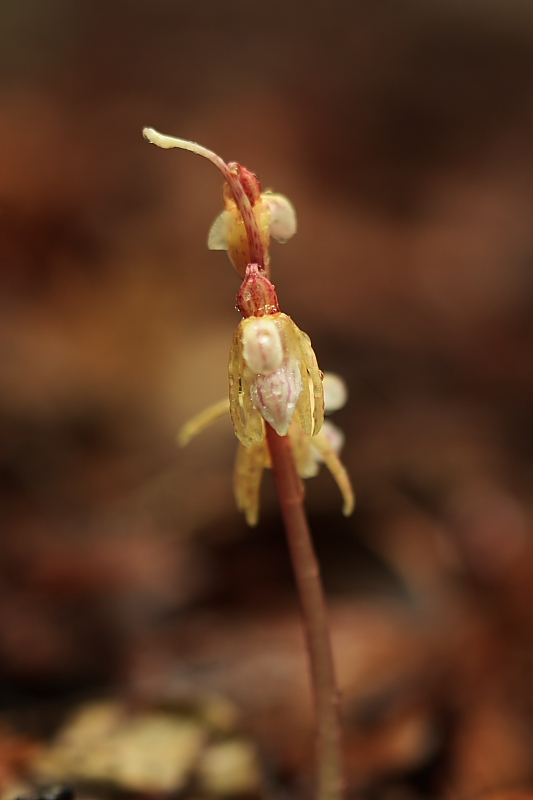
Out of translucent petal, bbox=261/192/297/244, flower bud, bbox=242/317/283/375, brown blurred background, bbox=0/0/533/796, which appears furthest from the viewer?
brown blurred background, bbox=0/0/533/796

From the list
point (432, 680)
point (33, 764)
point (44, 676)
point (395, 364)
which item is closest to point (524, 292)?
point (395, 364)

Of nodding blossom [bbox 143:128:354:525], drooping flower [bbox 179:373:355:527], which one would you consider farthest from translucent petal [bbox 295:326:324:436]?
drooping flower [bbox 179:373:355:527]

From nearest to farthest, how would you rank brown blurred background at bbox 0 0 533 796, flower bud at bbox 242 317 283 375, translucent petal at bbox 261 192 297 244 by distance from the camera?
flower bud at bbox 242 317 283 375
translucent petal at bbox 261 192 297 244
brown blurred background at bbox 0 0 533 796

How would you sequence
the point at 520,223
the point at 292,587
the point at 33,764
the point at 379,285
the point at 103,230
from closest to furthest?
the point at 33,764 < the point at 292,587 < the point at 379,285 < the point at 103,230 < the point at 520,223

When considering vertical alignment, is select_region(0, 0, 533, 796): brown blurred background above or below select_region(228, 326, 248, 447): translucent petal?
above

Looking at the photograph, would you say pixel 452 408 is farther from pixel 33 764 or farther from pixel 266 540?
pixel 33 764

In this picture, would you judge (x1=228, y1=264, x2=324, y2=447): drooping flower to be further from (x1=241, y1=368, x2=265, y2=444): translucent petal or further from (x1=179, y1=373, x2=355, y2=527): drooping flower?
(x1=179, y1=373, x2=355, y2=527): drooping flower

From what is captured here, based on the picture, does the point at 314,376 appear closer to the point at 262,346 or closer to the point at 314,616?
the point at 262,346
